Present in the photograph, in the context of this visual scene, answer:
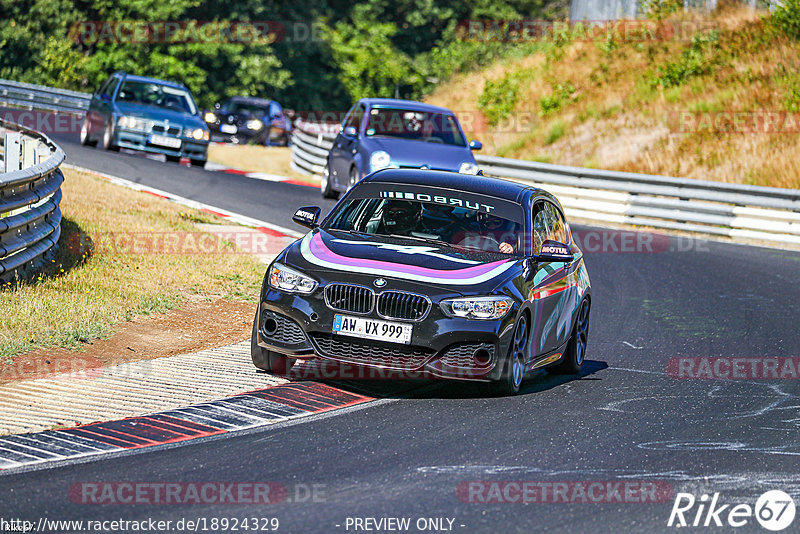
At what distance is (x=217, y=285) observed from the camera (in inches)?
502

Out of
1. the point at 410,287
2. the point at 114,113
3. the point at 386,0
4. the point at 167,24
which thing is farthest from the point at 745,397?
the point at 386,0

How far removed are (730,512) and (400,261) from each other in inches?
124

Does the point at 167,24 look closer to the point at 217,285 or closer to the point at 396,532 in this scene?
the point at 217,285

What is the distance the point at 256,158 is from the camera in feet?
112

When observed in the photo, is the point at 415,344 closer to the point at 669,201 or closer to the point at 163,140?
the point at 669,201

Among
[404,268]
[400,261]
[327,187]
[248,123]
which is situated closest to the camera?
[404,268]

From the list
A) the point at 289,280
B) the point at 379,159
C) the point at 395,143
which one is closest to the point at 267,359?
the point at 289,280

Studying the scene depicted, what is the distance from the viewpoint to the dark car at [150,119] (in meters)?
25.0

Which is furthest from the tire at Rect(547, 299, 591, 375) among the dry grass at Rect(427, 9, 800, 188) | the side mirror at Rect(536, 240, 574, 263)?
the dry grass at Rect(427, 9, 800, 188)

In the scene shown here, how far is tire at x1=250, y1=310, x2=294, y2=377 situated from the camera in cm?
879

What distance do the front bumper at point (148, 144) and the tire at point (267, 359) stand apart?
16920 mm

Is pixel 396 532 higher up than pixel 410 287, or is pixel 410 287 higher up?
pixel 410 287

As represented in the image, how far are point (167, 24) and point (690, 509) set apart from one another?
45960 millimetres

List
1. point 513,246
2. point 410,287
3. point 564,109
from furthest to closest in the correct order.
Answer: point 564,109 → point 513,246 → point 410,287
